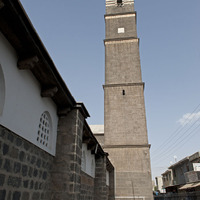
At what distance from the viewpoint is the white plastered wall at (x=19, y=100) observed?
3312mm

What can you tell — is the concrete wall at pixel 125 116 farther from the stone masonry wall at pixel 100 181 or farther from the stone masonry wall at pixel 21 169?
the stone masonry wall at pixel 21 169

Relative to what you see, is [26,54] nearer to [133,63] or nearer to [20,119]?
[20,119]

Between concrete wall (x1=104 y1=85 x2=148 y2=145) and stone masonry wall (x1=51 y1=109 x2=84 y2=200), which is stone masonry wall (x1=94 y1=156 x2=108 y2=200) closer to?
stone masonry wall (x1=51 y1=109 x2=84 y2=200)

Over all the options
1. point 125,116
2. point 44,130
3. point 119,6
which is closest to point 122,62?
point 125,116

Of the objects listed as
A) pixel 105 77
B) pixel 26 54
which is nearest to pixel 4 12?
pixel 26 54

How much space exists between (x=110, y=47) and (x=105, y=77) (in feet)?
10.5

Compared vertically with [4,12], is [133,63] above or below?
above

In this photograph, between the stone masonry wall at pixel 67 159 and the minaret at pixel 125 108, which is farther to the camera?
the minaret at pixel 125 108

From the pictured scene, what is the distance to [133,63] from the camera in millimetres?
18516

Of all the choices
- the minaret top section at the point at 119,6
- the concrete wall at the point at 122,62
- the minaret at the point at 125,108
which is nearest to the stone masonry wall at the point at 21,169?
the minaret at the point at 125,108

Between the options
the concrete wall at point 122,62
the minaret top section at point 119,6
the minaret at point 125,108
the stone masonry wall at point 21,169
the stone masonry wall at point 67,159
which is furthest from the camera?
the minaret top section at point 119,6

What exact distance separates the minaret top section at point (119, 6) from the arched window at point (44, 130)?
736 inches

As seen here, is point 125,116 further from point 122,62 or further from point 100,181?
point 100,181

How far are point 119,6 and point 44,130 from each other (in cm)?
1996
